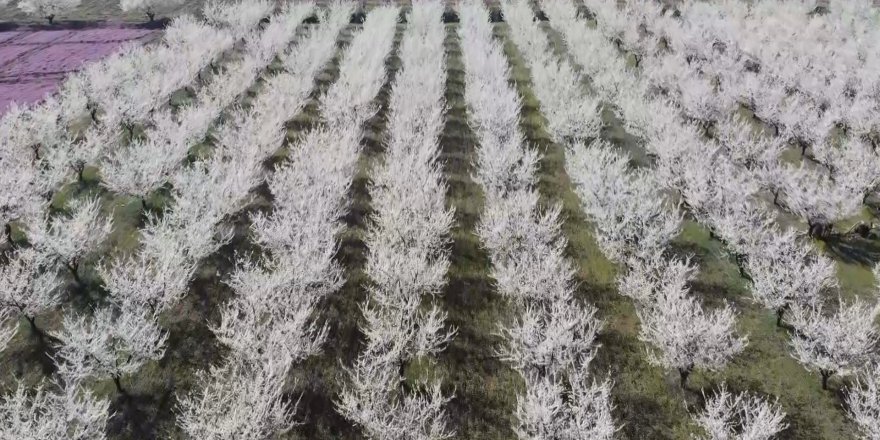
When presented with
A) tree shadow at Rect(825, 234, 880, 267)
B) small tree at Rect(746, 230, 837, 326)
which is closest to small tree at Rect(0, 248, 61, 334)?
small tree at Rect(746, 230, 837, 326)

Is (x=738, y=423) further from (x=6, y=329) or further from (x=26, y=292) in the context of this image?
(x=26, y=292)

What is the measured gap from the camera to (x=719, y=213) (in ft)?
107

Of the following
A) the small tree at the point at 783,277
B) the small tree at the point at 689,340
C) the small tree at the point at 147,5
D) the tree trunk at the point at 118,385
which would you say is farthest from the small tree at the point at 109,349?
the small tree at the point at 147,5

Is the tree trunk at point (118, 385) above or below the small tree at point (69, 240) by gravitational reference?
below

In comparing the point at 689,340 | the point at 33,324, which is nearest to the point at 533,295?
the point at 689,340

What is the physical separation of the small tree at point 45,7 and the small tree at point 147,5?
8378 millimetres

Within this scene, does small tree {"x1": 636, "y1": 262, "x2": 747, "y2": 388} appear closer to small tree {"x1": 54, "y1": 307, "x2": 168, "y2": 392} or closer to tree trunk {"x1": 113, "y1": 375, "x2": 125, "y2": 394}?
small tree {"x1": 54, "y1": 307, "x2": 168, "y2": 392}

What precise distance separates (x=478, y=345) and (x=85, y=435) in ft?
56.0

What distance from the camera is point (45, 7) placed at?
268 ft

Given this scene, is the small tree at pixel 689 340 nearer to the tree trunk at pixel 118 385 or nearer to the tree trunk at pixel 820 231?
the tree trunk at pixel 820 231

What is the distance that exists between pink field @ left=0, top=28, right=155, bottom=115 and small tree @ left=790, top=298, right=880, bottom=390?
67.5m

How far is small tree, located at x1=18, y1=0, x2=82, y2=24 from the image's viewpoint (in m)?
81.5

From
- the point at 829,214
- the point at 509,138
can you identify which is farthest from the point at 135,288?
the point at 829,214

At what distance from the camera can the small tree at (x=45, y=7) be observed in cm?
8150
